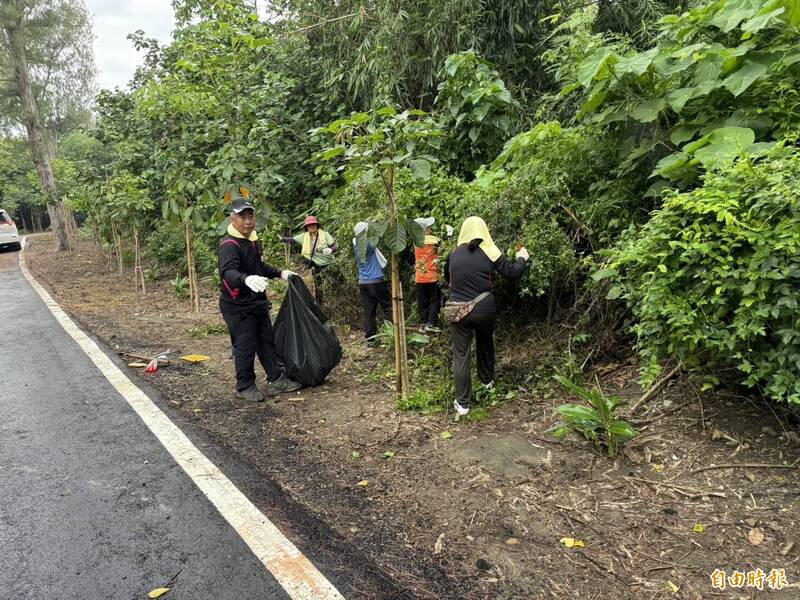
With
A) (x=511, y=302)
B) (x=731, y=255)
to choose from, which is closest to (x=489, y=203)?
(x=511, y=302)

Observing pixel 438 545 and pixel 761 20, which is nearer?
pixel 438 545

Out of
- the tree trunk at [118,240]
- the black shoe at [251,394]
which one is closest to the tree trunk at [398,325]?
the black shoe at [251,394]

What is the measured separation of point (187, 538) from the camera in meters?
2.85

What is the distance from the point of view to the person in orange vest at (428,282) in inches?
246

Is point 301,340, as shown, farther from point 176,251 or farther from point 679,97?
point 176,251

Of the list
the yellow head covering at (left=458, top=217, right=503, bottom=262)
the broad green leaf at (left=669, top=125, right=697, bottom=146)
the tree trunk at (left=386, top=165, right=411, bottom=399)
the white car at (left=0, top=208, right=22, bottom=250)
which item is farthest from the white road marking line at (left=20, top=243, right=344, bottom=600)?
the white car at (left=0, top=208, right=22, bottom=250)

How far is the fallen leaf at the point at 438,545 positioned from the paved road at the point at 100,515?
0.77 metres

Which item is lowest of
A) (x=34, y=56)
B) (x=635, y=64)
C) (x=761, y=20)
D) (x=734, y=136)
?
(x=734, y=136)

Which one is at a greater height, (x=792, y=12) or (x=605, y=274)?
(x=792, y=12)

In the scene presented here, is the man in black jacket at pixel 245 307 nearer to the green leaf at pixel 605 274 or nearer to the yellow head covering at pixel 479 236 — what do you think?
the yellow head covering at pixel 479 236

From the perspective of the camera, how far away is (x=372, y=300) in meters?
6.69

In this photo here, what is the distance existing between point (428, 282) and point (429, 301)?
0.94 feet

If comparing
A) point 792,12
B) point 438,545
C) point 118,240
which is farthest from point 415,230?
point 118,240

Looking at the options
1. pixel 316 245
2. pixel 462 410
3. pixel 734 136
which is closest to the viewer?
pixel 734 136
